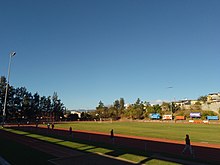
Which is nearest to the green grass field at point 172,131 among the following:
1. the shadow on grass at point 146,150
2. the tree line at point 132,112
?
the shadow on grass at point 146,150

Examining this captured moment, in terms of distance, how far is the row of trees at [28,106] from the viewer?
87.2m

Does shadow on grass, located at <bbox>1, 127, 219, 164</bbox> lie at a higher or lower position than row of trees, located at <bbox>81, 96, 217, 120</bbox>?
lower

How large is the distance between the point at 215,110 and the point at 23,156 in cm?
10165

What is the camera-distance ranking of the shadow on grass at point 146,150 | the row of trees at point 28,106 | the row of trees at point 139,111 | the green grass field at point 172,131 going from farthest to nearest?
the row of trees at point 139,111
the row of trees at point 28,106
the green grass field at point 172,131
the shadow on grass at point 146,150

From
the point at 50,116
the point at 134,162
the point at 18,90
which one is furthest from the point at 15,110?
the point at 134,162

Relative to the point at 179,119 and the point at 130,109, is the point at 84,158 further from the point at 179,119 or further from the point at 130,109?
the point at 130,109

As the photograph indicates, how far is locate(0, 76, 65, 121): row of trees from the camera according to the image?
87188 millimetres

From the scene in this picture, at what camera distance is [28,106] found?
93625mm

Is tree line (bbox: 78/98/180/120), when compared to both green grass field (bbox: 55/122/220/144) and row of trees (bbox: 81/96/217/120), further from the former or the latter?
green grass field (bbox: 55/122/220/144)

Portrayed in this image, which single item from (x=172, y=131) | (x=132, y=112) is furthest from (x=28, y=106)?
(x=172, y=131)

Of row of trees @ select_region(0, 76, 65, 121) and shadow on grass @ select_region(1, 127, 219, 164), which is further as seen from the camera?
row of trees @ select_region(0, 76, 65, 121)

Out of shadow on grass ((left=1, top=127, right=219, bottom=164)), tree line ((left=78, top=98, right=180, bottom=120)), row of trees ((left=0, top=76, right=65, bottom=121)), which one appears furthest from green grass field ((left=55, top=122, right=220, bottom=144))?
tree line ((left=78, top=98, right=180, bottom=120))

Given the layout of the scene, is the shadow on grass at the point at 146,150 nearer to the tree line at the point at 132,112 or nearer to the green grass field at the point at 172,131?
the green grass field at the point at 172,131

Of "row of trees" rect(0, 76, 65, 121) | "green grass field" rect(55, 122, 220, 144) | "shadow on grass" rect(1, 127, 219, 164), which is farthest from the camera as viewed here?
"row of trees" rect(0, 76, 65, 121)
